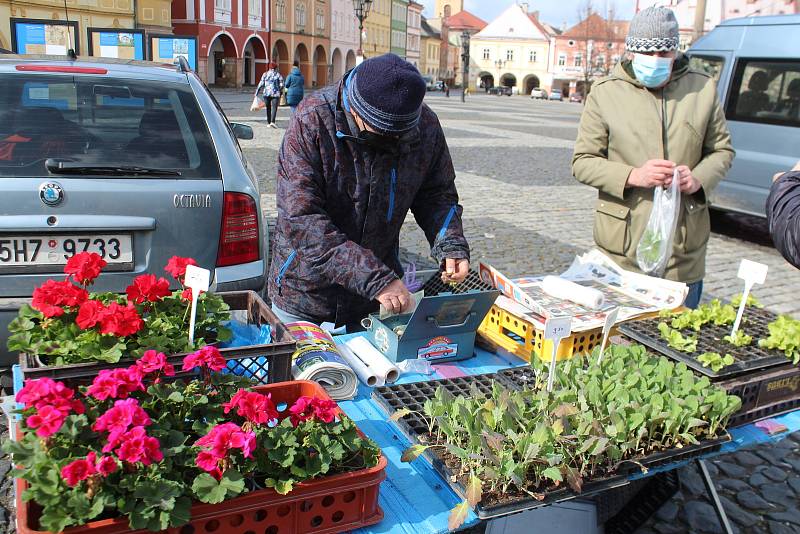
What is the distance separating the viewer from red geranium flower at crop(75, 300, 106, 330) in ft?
5.43

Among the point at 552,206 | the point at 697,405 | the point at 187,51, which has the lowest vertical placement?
the point at 552,206

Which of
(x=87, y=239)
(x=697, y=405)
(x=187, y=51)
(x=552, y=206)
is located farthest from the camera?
(x=552, y=206)

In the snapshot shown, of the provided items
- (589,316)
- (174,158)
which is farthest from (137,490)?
(174,158)

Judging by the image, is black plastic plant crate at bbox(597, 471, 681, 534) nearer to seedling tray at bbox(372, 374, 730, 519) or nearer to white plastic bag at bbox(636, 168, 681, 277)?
seedling tray at bbox(372, 374, 730, 519)

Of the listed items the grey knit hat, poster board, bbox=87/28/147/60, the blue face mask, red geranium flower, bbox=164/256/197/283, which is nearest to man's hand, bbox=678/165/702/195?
the blue face mask

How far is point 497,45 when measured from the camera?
97062mm

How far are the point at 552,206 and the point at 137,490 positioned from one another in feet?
29.6

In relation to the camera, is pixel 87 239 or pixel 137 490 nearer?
pixel 137 490

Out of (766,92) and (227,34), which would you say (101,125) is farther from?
(227,34)

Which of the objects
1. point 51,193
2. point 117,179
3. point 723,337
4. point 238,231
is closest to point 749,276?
point 723,337

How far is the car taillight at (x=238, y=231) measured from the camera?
11.2ft

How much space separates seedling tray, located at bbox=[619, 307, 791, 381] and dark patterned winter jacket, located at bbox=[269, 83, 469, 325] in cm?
64

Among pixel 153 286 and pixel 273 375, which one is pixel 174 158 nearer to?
pixel 153 286

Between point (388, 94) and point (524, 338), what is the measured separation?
0.92 meters
